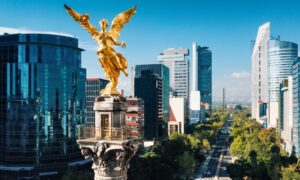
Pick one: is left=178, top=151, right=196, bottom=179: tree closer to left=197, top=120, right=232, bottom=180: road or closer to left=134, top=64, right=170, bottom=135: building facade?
left=197, top=120, right=232, bottom=180: road

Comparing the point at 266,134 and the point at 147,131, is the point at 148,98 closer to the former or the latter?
the point at 147,131

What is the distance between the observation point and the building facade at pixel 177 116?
164m

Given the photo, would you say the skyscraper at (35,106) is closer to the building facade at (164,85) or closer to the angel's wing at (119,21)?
the angel's wing at (119,21)

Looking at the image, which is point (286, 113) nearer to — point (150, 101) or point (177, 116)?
point (150, 101)

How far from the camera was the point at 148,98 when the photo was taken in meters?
146

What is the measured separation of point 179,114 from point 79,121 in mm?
85793

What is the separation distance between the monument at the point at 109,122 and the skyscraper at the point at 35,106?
67.3 m

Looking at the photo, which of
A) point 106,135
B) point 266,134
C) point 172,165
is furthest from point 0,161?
point 266,134

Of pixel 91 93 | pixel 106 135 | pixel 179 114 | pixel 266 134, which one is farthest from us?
pixel 179 114

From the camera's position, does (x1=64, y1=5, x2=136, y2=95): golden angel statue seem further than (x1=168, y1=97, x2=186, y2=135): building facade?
No

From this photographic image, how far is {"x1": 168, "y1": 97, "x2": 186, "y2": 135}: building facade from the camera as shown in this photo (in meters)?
164

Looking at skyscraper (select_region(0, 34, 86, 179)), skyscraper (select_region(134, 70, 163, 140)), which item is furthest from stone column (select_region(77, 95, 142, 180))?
skyscraper (select_region(134, 70, 163, 140))

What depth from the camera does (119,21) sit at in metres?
19.2

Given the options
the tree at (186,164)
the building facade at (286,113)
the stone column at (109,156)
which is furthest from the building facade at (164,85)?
the stone column at (109,156)
